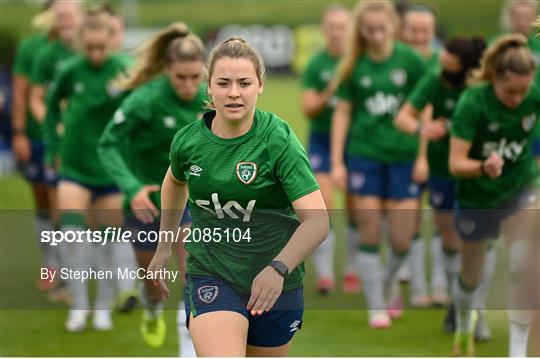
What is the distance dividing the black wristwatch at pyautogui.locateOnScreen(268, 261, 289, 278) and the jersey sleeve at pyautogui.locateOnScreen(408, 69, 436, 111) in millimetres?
4005

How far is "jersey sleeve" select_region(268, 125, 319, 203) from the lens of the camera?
5.00 metres

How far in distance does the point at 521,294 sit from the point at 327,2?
30290mm

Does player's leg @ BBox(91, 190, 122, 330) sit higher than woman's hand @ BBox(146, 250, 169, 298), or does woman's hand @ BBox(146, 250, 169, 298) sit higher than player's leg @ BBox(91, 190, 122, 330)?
woman's hand @ BBox(146, 250, 169, 298)

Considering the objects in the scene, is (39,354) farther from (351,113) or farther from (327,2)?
(327,2)

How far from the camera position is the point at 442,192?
912 cm

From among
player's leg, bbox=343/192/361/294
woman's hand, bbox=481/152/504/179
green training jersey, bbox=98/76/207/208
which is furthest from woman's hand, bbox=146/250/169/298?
player's leg, bbox=343/192/361/294

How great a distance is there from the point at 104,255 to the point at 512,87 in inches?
127

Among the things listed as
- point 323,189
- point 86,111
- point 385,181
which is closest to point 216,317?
point 86,111

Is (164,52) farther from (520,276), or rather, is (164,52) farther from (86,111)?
(520,276)

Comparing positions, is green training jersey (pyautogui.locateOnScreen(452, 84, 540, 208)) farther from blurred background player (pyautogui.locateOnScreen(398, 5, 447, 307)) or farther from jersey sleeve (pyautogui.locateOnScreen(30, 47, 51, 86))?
jersey sleeve (pyautogui.locateOnScreen(30, 47, 51, 86))

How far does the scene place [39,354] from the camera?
8117mm

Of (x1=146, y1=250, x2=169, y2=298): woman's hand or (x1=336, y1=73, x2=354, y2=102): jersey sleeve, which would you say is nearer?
(x1=146, y1=250, x2=169, y2=298): woman's hand

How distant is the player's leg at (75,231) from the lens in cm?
857

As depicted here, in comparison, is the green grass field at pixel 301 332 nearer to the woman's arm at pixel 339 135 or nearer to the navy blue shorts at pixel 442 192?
the navy blue shorts at pixel 442 192
